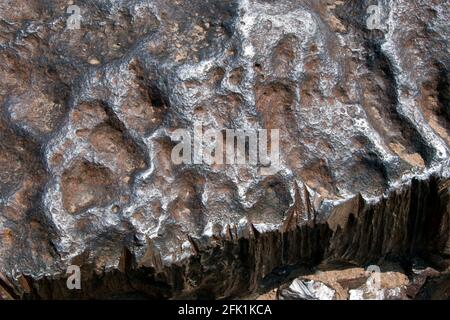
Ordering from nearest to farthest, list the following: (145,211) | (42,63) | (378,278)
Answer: (145,211) → (42,63) → (378,278)

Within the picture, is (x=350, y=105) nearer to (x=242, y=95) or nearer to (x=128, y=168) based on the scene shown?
(x=242, y=95)

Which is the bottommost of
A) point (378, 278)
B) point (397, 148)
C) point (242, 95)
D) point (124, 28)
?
point (378, 278)

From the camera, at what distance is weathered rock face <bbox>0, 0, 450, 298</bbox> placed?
1.58 meters

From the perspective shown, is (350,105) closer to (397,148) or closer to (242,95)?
(397,148)

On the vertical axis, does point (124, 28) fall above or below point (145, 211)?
above

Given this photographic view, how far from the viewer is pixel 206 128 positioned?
1644 millimetres

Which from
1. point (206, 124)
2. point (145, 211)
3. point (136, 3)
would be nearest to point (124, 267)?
point (145, 211)

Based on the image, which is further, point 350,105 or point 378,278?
point 378,278

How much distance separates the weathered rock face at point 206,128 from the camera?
1579 mm

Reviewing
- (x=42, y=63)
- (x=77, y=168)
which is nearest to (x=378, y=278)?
(x=77, y=168)

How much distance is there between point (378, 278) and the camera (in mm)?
1839

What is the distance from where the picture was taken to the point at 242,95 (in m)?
1.66

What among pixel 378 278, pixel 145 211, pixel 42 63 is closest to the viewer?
pixel 145 211

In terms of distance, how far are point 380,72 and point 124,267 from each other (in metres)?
0.76
